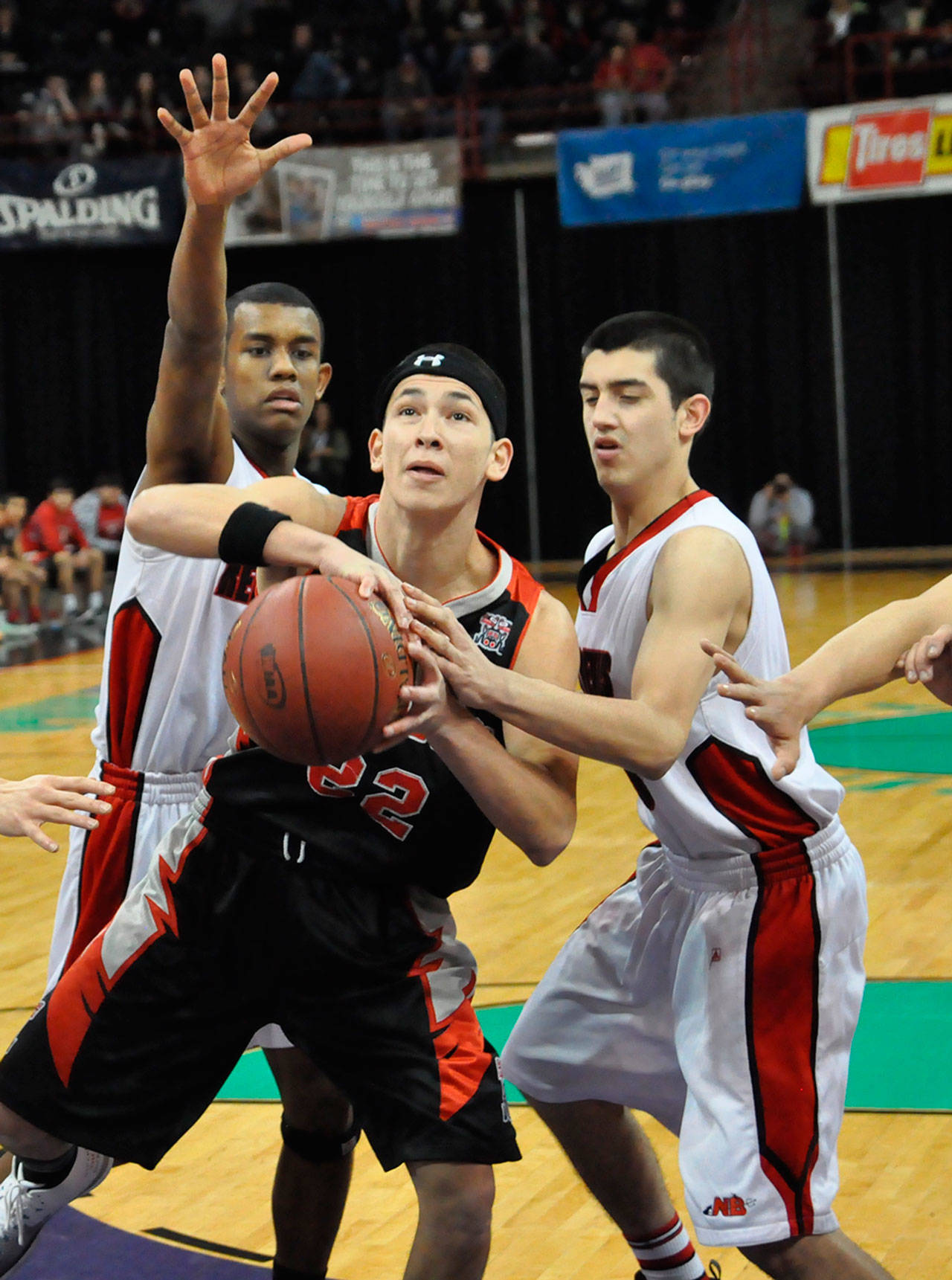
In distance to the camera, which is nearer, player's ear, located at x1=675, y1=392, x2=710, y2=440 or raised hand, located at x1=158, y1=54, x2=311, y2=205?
raised hand, located at x1=158, y1=54, x2=311, y2=205

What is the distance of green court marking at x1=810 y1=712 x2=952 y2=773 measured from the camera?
868 cm

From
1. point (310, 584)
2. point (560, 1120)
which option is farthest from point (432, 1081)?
point (310, 584)

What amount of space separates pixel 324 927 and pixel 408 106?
16.8 metres

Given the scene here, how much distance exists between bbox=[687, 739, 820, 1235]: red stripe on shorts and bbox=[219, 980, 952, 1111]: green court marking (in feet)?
4.74

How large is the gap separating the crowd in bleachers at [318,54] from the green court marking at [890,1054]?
47.5ft

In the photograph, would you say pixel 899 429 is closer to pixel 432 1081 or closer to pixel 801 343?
pixel 801 343

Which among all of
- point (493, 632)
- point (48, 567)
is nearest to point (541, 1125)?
point (493, 632)

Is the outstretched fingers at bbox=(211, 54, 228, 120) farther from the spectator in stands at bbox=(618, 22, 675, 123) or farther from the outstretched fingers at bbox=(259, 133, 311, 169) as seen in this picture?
the spectator in stands at bbox=(618, 22, 675, 123)

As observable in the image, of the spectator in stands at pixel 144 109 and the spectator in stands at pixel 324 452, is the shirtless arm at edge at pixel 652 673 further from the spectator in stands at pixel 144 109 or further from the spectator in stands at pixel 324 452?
the spectator in stands at pixel 144 109

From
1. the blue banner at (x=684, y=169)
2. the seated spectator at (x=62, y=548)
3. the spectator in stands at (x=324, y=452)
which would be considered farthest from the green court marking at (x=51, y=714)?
the blue banner at (x=684, y=169)

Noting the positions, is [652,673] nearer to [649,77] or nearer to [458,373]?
[458,373]

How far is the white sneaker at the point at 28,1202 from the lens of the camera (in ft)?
9.61

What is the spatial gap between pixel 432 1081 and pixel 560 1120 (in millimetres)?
609

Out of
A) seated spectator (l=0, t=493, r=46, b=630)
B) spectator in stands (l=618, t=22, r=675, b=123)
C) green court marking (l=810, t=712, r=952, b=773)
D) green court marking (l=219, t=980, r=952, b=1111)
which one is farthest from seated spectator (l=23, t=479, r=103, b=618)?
green court marking (l=219, t=980, r=952, b=1111)
